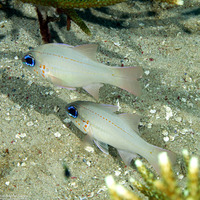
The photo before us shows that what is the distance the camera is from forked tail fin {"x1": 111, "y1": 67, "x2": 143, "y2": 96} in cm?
273

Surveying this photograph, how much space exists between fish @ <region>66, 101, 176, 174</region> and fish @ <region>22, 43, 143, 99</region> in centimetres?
33

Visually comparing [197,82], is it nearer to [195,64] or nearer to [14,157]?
[195,64]

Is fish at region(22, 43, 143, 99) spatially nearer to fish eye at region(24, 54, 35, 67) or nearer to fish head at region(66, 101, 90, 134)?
fish eye at region(24, 54, 35, 67)

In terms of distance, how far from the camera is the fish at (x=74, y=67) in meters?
2.78

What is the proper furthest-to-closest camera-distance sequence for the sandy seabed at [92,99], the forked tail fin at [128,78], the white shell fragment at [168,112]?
the white shell fragment at [168,112]
the sandy seabed at [92,99]
the forked tail fin at [128,78]

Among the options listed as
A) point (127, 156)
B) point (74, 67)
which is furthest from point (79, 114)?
point (127, 156)

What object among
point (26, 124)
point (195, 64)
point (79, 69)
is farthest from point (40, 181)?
point (195, 64)

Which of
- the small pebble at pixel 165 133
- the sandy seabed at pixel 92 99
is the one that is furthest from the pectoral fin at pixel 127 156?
the small pebble at pixel 165 133

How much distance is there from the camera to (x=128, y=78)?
2748 millimetres

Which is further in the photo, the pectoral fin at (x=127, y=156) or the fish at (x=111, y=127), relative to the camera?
the pectoral fin at (x=127, y=156)

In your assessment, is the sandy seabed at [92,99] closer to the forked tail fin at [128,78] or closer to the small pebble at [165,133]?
the small pebble at [165,133]

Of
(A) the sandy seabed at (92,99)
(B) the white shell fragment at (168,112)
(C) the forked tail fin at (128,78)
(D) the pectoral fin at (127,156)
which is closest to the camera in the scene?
(C) the forked tail fin at (128,78)

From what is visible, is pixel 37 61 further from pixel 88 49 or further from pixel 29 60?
pixel 88 49

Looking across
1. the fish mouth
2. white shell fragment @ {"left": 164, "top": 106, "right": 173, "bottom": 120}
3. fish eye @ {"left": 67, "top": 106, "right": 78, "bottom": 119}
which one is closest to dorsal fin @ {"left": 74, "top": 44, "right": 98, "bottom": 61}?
the fish mouth
